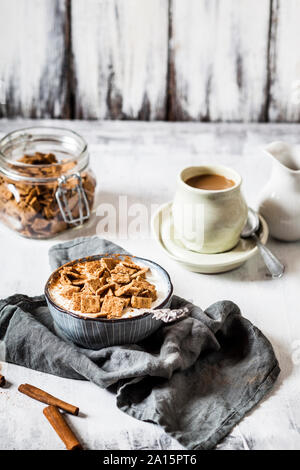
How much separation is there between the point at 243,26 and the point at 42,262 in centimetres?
114

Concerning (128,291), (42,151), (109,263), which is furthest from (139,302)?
(42,151)

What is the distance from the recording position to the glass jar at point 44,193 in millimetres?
1427

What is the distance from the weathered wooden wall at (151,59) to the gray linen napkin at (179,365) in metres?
1.11

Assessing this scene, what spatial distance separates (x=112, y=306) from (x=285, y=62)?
4.43 ft

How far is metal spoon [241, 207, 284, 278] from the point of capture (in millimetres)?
1331

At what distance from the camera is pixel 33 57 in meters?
2.06

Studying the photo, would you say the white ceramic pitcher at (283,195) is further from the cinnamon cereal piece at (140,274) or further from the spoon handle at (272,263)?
the cinnamon cereal piece at (140,274)

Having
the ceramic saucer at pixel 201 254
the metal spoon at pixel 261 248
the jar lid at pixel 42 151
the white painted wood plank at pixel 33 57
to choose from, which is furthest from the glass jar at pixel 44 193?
the white painted wood plank at pixel 33 57

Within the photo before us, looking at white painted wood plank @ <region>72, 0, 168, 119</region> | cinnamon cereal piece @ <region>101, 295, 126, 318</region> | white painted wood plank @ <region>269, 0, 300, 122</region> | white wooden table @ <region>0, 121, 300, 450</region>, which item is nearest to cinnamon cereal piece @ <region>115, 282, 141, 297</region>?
cinnamon cereal piece @ <region>101, 295, 126, 318</region>

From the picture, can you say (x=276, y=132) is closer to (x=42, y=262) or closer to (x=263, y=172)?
(x=263, y=172)

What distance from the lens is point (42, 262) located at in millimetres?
1379

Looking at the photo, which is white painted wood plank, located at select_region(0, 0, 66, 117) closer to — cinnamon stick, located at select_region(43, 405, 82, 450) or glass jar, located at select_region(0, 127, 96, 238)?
glass jar, located at select_region(0, 127, 96, 238)

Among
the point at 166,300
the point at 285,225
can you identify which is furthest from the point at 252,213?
the point at 166,300

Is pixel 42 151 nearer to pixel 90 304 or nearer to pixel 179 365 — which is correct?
pixel 90 304
